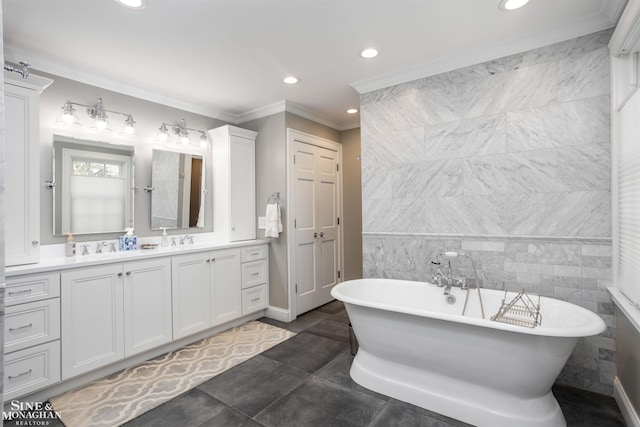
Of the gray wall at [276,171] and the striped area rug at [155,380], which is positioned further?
the gray wall at [276,171]

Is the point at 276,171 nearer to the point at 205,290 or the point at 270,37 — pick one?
the point at 205,290

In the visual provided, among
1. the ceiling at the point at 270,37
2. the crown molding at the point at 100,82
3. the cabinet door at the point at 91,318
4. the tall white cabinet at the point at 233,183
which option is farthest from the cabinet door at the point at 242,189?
the cabinet door at the point at 91,318

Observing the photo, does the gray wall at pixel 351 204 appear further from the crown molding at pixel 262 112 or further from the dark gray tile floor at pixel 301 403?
the dark gray tile floor at pixel 301 403

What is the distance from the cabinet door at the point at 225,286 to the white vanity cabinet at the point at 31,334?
1.28 m

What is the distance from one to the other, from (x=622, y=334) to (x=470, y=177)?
54.8 inches

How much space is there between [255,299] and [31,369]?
1967 mm

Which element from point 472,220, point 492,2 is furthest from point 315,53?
point 472,220

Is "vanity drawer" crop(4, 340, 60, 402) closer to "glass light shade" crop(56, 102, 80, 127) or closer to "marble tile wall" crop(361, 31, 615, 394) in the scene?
"glass light shade" crop(56, 102, 80, 127)

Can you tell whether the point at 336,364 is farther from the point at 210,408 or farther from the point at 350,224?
the point at 350,224

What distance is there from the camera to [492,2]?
1956 mm

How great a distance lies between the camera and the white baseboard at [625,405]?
5.82 feet

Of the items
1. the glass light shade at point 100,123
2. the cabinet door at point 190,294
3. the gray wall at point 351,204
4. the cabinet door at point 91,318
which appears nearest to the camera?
the cabinet door at point 91,318

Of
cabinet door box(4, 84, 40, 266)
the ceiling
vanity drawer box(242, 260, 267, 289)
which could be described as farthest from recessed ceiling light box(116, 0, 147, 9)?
vanity drawer box(242, 260, 267, 289)

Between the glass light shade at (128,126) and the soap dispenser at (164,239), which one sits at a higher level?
the glass light shade at (128,126)
